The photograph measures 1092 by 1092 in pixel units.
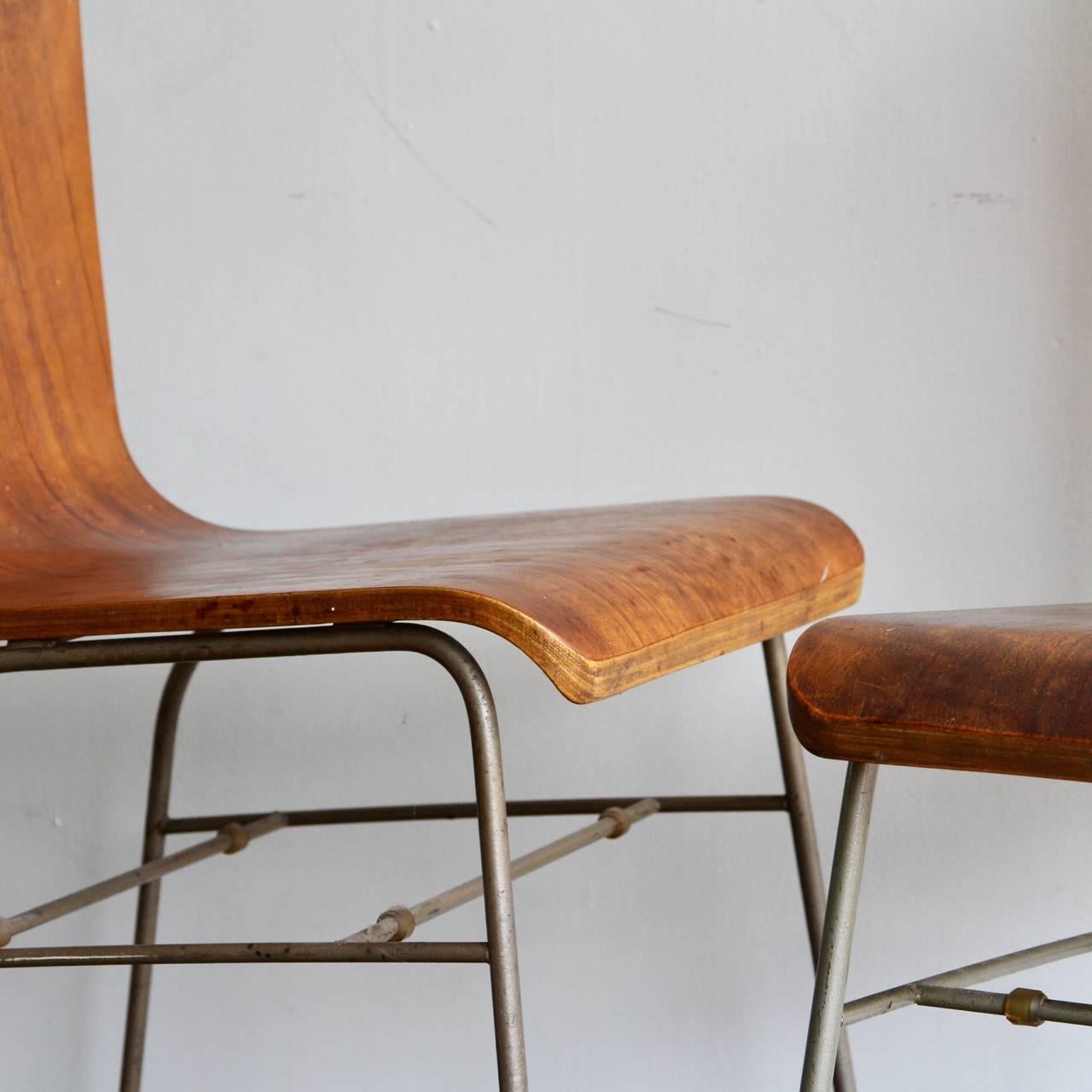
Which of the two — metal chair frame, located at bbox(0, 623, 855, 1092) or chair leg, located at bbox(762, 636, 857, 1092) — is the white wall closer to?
chair leg, located at bbox(762, 636, 857, 1092)

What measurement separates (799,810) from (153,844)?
0.46 metres

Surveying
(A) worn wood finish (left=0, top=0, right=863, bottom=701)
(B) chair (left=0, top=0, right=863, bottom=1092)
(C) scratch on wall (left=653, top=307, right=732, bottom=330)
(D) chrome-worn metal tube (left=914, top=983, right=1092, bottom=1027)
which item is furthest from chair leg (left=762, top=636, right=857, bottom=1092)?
(D) chrome-worn metal tube (left=914, top=983, right=1092, bottom=1027)

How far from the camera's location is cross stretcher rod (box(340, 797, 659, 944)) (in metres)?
0.65

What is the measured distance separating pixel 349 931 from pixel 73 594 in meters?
0.68

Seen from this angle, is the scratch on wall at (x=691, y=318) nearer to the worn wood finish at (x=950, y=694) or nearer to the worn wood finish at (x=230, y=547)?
the worn wood finish at (x=230, y=547)

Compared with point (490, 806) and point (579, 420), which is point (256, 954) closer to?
point (490, 806)

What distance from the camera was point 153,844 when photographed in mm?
1081

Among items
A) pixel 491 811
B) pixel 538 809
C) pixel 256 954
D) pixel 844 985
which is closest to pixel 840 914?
pixel 844 985

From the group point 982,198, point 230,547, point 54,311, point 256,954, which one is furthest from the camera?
point 982,198

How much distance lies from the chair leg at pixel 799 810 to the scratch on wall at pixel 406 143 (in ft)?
1.38

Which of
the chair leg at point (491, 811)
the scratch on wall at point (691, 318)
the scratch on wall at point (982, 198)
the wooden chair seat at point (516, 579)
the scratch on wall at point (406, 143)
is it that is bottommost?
the chair leg at point (491, 811)

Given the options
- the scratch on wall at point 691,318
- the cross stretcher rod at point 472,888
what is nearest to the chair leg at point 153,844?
the cross stretcher rod at point 472,888

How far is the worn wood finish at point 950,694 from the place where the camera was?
0.50 meters

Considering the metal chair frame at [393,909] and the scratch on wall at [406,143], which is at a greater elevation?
the scratch on wall at [406,143]
